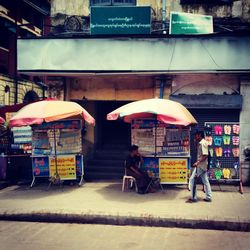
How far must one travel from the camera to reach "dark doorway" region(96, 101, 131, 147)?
14.2 meters

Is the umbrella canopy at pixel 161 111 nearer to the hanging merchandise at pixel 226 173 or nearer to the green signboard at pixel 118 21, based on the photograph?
the hanging merchandise at pixel 226 173

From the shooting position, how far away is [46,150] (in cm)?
1101

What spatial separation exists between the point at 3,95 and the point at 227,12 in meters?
17.8

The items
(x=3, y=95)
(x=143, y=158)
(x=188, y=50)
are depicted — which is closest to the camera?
(x=143, y=158)

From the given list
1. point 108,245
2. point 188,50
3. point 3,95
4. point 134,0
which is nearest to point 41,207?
point 108,245

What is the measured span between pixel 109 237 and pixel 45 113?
4135 mm

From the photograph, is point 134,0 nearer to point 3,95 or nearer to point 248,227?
point 248,227

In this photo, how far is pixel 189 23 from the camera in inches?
483

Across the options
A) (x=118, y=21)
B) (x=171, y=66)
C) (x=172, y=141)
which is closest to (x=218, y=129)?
(x=172, y=141)

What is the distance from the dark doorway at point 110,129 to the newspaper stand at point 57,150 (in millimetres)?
3012

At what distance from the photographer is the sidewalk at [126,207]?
7.43 meters

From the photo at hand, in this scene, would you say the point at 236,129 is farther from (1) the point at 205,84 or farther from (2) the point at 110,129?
(2) the point at 110,129

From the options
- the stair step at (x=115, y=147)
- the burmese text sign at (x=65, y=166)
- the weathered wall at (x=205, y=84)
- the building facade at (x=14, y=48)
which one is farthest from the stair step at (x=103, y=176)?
the building facade at (x=14, y=48)

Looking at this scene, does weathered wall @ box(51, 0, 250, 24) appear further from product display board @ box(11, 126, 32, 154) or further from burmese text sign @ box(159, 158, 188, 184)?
burmese text sign @ box(159, 158, 188, 184)
